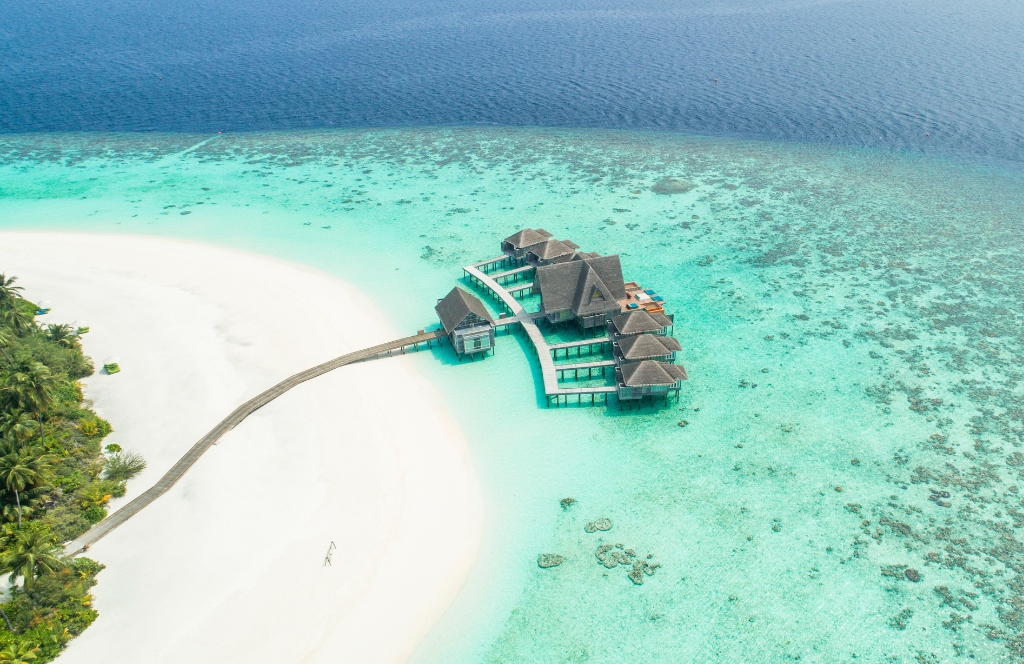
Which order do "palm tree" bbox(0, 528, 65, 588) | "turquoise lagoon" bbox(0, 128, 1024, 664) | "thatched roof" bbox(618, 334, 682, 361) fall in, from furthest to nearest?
1. "thatched roof" bbox(618, 334, 682, 361)
2. "turquoise lagoon" bbox(0, 128, 1024, 664)
3. "palm tree" bbox(0, 528, 65, 588)

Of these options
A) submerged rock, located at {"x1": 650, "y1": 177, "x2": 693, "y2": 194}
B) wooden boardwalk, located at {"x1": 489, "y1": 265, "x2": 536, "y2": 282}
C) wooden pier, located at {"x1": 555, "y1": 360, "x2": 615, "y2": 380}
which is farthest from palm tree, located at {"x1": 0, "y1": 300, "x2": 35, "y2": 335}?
submerged rock, located at {"x1": 650, "y1": 177, "x2": 693, "y2": 194}

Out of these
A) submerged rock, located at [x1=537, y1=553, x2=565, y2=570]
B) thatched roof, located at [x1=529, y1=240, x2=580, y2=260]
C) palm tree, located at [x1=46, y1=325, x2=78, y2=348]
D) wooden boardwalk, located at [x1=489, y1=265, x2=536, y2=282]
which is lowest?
submerged rock, located at [x1=537, y1=553, x2=565, y2=570]

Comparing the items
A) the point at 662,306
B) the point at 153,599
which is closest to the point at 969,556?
the point at 662,306

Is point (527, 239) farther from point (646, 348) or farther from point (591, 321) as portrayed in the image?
point (646, 348)

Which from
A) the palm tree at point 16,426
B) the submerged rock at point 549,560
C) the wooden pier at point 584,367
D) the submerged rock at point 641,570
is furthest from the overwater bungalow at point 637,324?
the palm tree at point 16,426

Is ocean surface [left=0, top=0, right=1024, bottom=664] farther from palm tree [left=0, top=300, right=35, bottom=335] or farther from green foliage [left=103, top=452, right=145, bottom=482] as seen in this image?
palm tree [left=0, top=300, right=35, bottom=335]

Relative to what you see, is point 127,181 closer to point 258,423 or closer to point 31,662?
point 258,423

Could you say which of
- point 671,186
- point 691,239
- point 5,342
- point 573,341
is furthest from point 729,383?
point 5,342
